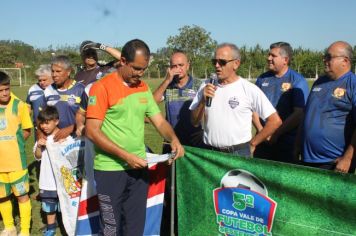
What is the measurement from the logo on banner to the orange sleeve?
1347mm

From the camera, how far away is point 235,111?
418cm

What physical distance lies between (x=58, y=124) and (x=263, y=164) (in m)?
2.70

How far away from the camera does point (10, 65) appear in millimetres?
58062

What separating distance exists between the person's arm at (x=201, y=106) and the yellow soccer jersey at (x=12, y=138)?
7.05 feet

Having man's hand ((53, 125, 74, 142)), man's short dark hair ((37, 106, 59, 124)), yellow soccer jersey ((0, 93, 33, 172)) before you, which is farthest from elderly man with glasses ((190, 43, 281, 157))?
yellow soccer jersey ((0, 93, 33, 172))

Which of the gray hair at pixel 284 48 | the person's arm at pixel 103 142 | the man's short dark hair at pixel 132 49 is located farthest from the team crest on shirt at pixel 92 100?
the gray hair at pixel 284 48

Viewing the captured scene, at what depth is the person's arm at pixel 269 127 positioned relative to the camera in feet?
13.8

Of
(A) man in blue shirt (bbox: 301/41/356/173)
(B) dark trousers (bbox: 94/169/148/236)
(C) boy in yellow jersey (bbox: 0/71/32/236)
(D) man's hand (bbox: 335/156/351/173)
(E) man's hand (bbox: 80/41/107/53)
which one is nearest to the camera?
(B) dark trousers (bbox: 94/169/148/236)

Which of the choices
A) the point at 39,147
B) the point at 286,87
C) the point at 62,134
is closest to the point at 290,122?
the point at 286,87

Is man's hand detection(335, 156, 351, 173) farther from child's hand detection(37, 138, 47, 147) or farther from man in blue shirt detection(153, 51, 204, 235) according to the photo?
child's hand detection(37, 138, 47, 147)

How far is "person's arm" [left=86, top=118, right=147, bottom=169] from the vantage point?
11.2 ft

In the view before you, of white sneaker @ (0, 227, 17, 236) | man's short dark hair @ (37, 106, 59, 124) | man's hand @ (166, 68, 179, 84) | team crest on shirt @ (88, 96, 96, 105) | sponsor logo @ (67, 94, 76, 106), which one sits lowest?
white sneaker @ (0, 227, 17, 236)

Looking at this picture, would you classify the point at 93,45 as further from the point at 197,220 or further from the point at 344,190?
the point at 344,190

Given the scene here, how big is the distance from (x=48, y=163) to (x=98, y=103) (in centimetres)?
184
